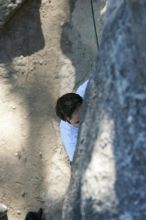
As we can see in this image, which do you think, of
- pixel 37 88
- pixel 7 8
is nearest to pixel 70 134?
pixel 37 88

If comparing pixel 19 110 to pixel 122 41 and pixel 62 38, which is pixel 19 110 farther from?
pixel 122 41

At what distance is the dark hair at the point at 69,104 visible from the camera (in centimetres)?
284

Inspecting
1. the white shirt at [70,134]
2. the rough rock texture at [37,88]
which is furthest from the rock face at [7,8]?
the white shirt at [70,134]

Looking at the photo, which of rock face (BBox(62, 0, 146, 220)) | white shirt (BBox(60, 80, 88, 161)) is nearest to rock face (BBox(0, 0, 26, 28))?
white shirt (BBox(60, 80, 88, 161))

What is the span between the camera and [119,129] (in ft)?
5.87

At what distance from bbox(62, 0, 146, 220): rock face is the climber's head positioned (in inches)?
35.9

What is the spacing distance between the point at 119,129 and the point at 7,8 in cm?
209

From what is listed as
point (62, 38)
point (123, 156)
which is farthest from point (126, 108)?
point (62, 38)

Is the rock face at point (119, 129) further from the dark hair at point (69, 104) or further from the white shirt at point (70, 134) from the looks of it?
the white shirt at point (70, 134)

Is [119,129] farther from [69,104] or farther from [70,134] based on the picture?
[70,134]

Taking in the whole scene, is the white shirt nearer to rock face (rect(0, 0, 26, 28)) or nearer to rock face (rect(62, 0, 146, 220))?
rock face (rect(0, 0, 26, 28))

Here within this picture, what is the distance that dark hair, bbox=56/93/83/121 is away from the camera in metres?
2.84

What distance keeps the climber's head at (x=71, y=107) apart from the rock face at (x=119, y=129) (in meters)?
0.91

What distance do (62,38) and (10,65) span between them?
0.35 meters
